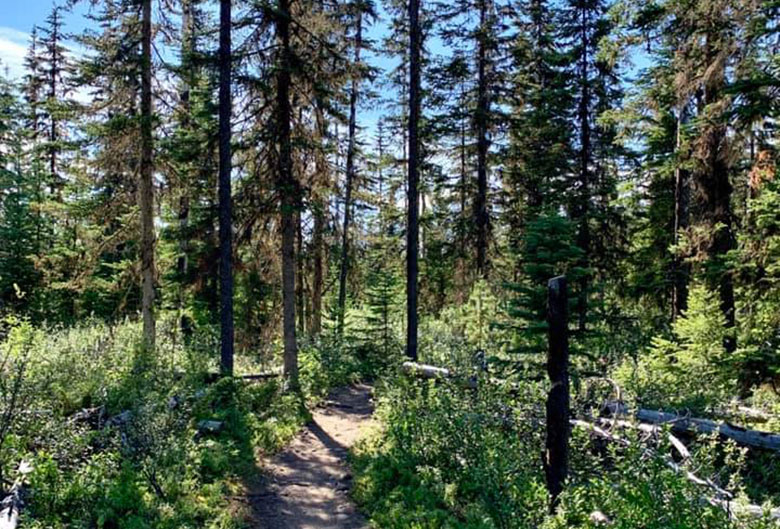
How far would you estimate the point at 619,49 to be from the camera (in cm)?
1087

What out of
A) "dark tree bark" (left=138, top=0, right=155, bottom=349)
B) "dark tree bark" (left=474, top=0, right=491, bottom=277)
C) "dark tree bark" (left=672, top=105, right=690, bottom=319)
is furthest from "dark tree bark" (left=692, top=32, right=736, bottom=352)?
"dark tree bark" (left=138, top=0, right=155, bottom=349)

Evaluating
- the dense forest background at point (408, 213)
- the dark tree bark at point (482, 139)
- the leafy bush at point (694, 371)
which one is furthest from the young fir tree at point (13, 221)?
the leafy bush at point (694, 371)

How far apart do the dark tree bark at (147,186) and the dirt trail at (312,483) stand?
5.02m

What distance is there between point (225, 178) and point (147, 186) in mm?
2841

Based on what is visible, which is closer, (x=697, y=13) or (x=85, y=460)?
(x=85, y=460)

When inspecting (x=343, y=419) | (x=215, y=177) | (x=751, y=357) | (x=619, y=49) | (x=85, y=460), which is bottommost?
(x=343, y=419)

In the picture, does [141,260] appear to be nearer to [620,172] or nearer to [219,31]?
[219,31]

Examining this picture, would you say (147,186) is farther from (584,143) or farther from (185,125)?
(584,143)

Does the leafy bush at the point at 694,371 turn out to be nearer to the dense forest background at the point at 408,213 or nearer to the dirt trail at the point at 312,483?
the dense forest background at the point at 408,213

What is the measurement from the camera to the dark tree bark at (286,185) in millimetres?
11734

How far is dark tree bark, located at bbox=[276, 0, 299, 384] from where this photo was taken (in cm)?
1173

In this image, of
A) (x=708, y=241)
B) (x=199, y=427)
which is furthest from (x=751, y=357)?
(x=199, y=427)

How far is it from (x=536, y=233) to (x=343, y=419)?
227 inches

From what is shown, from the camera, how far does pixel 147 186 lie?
12.6m
